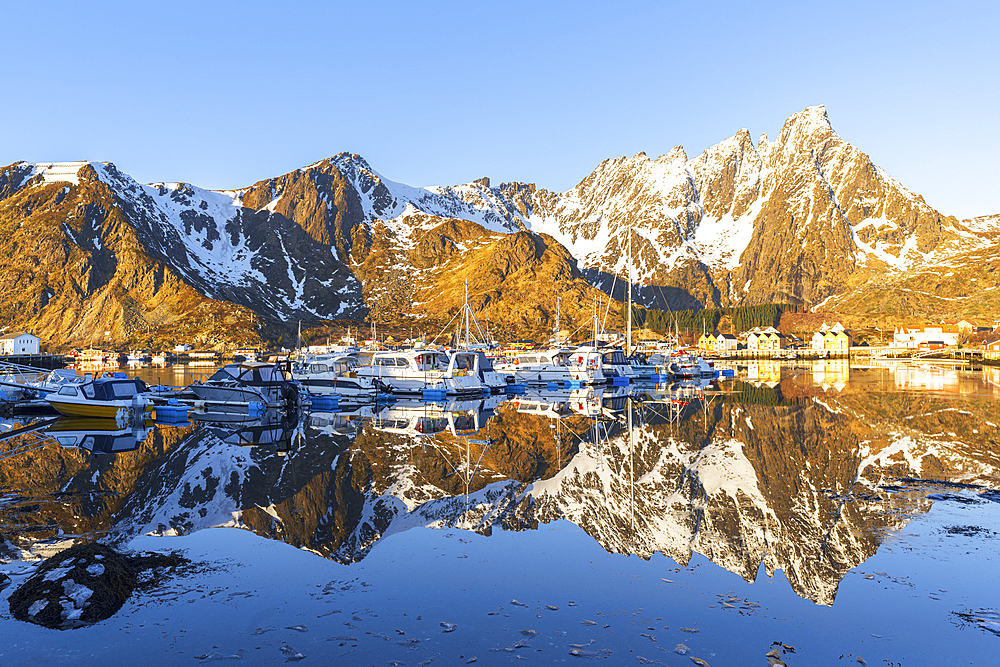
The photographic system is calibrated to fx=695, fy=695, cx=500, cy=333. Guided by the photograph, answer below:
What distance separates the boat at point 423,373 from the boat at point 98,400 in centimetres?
2219

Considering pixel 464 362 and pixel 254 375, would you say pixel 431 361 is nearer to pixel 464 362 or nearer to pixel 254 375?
pixel 464 362

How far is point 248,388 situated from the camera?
48.7 meters

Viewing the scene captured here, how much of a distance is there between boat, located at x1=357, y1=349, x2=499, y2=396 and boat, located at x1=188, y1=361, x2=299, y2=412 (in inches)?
544

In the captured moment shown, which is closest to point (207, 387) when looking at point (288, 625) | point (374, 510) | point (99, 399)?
point (99, 399)

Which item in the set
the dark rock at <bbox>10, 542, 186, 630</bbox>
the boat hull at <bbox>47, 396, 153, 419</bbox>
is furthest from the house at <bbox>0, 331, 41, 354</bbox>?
the dark rock at <bbox>10, 542, 186, 630</bbox>

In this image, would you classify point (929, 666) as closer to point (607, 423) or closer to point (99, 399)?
point (607, 423)

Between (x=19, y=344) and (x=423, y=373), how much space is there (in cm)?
14967

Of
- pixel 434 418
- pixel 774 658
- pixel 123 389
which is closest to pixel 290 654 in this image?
pixel 774 658

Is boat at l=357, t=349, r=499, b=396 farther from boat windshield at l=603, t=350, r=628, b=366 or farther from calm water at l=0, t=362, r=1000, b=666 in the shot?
calm water at l=0, t=362, r=1000, b=666

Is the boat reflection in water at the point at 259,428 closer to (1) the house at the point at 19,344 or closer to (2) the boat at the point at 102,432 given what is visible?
(2) the boat at the point at 102,432

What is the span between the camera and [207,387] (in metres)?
50.3

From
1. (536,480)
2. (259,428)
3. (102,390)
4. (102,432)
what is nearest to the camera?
(536,480)

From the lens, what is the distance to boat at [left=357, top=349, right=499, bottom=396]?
63.4 meters

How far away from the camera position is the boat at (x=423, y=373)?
6338cm
